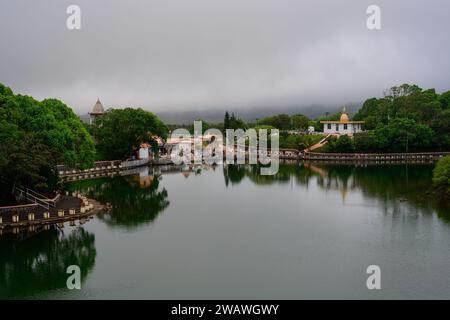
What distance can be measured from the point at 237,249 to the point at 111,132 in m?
27.4

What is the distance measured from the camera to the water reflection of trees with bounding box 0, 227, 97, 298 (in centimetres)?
1423

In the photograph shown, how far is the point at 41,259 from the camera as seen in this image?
55.1 feet

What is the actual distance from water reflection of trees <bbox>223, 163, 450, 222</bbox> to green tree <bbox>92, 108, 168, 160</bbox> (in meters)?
7.74

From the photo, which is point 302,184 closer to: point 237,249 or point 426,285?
point 237,249

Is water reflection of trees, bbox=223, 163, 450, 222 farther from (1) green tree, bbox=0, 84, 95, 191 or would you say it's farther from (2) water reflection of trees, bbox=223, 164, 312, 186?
(1) green tree, bbox=0, 84, 95, 191

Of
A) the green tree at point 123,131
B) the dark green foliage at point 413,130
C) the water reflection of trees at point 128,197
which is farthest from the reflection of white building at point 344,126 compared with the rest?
the water reflection of trees at point 128,197

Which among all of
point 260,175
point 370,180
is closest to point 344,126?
point 260,175

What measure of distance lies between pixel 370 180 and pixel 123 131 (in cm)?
2042

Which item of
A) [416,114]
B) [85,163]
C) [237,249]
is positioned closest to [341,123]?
[416,114]

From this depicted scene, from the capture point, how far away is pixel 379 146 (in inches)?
2005

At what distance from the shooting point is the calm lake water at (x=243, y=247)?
13.7m

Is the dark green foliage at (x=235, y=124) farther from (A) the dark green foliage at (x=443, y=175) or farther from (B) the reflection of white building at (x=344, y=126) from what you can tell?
(A) the dark green foliage at (x=443, y=175)

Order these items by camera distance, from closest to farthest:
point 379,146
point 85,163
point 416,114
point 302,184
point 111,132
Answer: point 85,163
point 302,184
point 111,132
point 379,146
point 416,114

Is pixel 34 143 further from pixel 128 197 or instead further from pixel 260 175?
pixel 260 175
